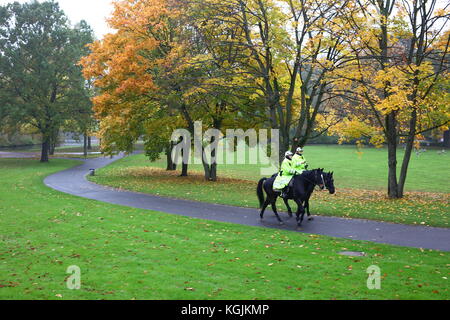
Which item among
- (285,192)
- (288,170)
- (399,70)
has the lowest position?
(285,192)

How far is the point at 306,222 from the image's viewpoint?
562 inches

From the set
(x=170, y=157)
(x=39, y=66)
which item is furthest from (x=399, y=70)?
(x=39, y=66)

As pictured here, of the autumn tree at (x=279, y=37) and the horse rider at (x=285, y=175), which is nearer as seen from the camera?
the horse rider at (x=285, y=175)

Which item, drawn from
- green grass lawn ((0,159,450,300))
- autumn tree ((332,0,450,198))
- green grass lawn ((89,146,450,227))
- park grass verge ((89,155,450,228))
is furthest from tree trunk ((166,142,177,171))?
green grass lawn ((0,159,450,300))

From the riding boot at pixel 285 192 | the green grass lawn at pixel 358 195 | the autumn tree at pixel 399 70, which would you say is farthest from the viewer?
the autumn tree at pixel 399 70

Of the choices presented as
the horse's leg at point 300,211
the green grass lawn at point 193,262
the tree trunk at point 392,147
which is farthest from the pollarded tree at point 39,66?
the horse's leg at point 300,211

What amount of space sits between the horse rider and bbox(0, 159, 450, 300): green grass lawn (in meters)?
1.85

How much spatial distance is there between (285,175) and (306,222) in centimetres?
182

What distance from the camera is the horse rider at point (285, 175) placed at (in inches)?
548

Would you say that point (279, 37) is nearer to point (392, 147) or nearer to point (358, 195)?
point (392, 147)

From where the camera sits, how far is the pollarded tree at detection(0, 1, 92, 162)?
39.9m

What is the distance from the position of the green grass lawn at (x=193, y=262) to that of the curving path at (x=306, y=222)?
0.92 m

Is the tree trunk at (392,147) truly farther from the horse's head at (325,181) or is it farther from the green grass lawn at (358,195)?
the horse's head at (325,181)

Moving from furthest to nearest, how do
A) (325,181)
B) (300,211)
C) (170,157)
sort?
(170,157)
(300,211)
(325,181)
